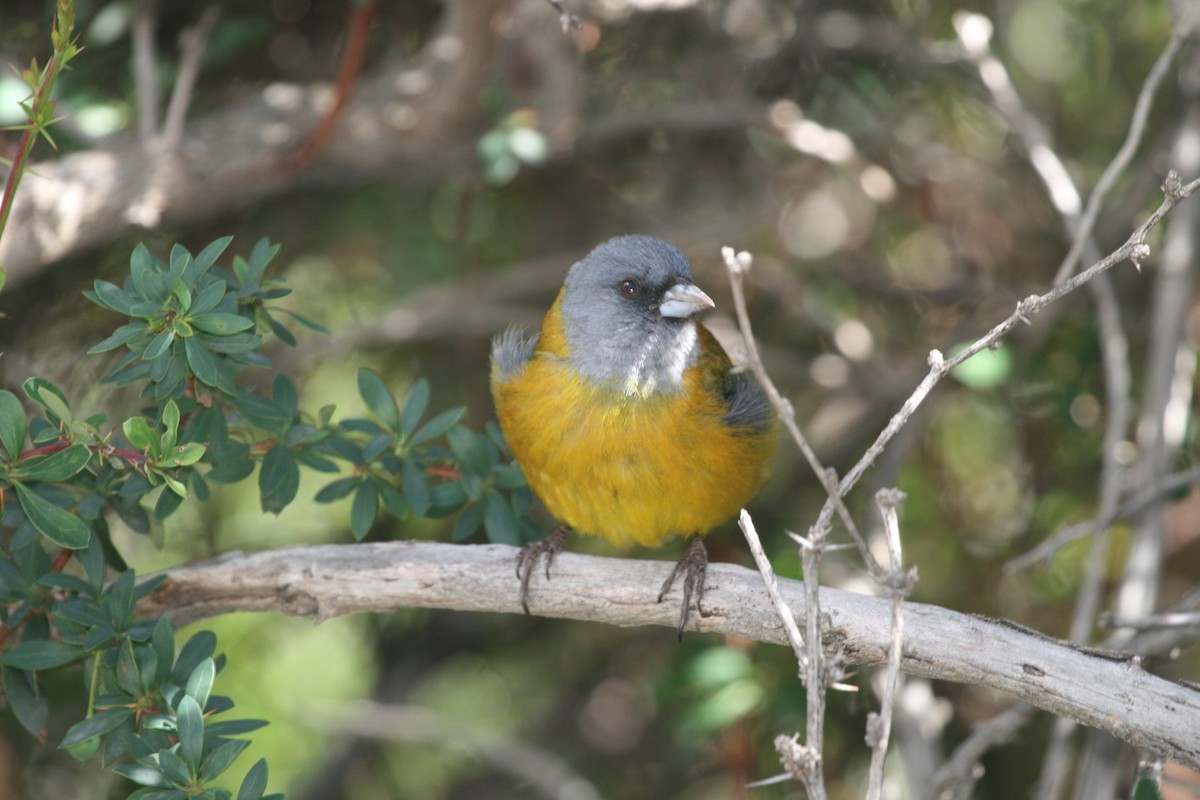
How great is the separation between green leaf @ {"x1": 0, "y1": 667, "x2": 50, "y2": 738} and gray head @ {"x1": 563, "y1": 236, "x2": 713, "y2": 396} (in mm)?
1631

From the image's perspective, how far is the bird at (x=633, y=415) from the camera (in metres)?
3.20

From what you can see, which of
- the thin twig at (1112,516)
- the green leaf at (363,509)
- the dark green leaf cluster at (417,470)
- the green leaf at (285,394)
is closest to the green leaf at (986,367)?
the thin twig at (1112,516)

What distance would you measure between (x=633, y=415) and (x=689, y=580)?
521 mm

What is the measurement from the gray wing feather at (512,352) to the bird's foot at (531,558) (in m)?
0.55

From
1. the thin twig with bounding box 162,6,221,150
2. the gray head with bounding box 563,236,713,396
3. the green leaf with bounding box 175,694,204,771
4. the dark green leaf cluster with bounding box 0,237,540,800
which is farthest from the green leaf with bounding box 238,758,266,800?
the thin twig with bounding box 162,6,221,150

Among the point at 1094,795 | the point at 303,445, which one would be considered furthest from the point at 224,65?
the point at 1094,795

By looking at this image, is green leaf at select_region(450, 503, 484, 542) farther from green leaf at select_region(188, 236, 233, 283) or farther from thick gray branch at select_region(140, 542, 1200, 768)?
green leaf at select_region(188, 236, 233, 283)

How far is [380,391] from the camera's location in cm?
317

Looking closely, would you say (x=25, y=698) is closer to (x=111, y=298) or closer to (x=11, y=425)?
(x=11, y=425)

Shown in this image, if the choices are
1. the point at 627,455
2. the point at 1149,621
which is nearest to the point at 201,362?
the point at 627,455

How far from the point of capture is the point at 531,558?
3.14 m

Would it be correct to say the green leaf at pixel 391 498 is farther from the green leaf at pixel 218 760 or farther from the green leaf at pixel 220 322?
the green leaf at pixel 218 760

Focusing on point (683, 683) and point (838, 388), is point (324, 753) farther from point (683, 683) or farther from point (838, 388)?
point (838, 388)

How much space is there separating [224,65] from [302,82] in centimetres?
30
